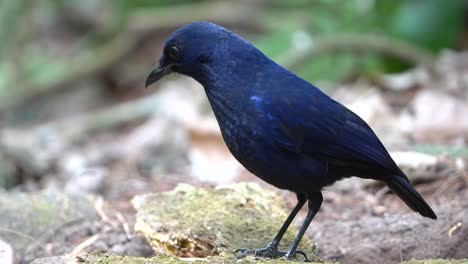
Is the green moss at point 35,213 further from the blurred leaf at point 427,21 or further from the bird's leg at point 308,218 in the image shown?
the blurred leaf at point 427,21

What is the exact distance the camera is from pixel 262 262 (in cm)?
315

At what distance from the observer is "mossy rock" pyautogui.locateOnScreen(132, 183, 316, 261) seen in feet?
11.9

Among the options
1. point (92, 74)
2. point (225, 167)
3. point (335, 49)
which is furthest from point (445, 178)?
point (92, 74)

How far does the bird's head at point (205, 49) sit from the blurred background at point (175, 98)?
0.91 metres

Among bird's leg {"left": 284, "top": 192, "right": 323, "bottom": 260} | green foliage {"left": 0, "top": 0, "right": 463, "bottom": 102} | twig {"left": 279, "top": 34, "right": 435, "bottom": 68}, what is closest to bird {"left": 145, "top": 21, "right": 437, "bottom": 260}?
bird's leg {"left": 284, "top": 192, "right": 323, "bottom": 260}

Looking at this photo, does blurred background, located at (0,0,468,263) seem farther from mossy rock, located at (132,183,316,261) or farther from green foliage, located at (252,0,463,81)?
mossy rock, located at (132,183,316,261)

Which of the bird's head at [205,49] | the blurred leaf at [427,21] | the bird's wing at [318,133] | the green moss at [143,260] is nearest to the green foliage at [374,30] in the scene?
the blurred leaf at [427,21]

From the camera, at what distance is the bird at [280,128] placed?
3.61 metres

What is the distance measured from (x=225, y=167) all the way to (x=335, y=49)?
83.7 inches

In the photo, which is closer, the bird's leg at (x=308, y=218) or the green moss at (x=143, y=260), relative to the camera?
the green moss at (x=143, y=260)

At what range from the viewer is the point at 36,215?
4.30m

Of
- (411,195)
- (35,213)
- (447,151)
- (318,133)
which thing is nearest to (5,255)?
(35,213)

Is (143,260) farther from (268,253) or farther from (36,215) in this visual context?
(36,215)

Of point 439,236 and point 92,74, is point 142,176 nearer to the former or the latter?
point 439,236
